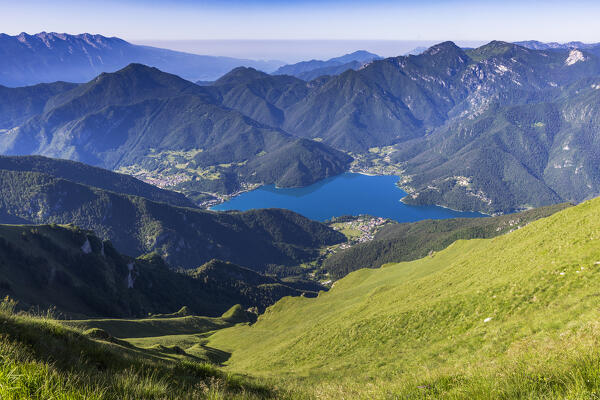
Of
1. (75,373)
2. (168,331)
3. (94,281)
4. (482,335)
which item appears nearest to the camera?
(75,373)

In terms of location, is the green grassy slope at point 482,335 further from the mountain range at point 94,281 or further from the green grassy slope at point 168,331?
the mountain range at point 94,281

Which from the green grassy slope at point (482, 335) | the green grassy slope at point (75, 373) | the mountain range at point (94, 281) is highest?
the green grassy slope at point (75, 373)

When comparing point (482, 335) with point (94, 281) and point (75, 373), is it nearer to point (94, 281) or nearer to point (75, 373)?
point (75, 373)

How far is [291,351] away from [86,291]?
9359 cm

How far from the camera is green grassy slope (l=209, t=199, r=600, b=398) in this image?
21.9ft

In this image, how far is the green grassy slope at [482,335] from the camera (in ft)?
21.9

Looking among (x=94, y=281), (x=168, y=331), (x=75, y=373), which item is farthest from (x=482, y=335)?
(x=94, y=281)

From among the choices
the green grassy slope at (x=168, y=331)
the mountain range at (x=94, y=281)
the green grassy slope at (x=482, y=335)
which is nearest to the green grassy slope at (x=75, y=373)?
the green grassy slope at (x=482, y=335)

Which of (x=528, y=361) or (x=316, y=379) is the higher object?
(x=528, y=361)

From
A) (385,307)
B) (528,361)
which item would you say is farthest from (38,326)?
(385,307)

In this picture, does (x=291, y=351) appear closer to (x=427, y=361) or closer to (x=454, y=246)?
(x=427, y=361)

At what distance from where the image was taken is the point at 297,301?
240ft

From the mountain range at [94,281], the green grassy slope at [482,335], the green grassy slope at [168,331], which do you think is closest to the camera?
the green grassy slope at [482,335]

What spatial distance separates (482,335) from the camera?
19172 mm
